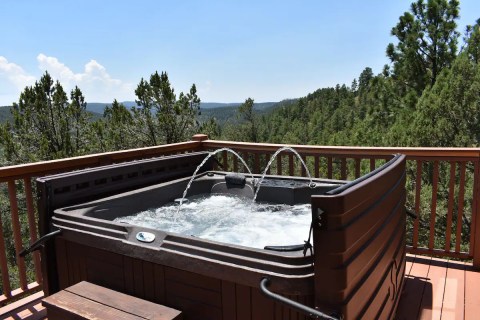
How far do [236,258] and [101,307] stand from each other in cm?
67

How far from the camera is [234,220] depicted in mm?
2689

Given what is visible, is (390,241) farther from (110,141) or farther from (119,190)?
(110,141)

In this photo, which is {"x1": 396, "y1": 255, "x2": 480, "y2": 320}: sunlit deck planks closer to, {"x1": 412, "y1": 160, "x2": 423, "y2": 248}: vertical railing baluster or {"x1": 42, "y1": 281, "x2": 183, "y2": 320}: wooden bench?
{"x1": 412, "y1": 160, "x2": 423, "y2": 248}: vertical railing baluster

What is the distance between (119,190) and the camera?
265 centimetres

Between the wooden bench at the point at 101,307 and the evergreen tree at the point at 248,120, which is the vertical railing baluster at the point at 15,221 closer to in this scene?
the wooden bench at the point at 101,307

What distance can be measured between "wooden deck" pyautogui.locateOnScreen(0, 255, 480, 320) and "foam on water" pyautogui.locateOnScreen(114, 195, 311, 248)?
2.56ft

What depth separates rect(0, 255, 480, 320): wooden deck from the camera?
2.27 m

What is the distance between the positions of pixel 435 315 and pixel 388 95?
10.0 m

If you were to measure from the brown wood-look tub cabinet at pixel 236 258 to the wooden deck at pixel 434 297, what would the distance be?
0.31 meters

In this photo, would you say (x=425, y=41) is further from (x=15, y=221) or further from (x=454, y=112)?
(x=15, y=221)

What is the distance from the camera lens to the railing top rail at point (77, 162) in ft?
7.98

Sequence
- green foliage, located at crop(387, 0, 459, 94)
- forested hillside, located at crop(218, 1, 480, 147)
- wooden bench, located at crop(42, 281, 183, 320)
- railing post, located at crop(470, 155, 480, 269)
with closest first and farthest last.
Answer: wooden bench, located at crop(42, 281, 183, 320) → railing post, located at crop(470, 155, 480, 269) → forested hillside, located at crop(218, 1, 480, 147) → green foliage, located at crop(387, 0, 459, 94)

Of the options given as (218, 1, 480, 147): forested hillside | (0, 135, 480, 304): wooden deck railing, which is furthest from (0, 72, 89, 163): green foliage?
(0, 135, 480, 304): wooden deck railing

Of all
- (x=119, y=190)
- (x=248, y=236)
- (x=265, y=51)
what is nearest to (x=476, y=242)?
(x=248, y=236)
